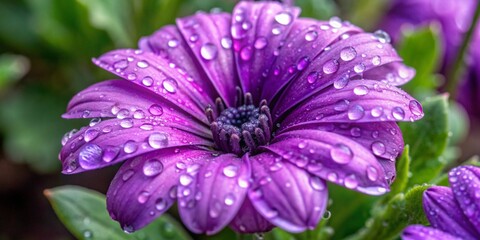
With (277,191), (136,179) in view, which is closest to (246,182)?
(277,191)

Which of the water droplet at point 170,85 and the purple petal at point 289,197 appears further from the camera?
the water droplet at point 170,85

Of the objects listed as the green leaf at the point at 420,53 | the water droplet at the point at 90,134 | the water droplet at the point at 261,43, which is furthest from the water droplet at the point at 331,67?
the green leaf at the point at 420,53

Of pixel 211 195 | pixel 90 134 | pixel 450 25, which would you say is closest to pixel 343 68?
pixel 211 195

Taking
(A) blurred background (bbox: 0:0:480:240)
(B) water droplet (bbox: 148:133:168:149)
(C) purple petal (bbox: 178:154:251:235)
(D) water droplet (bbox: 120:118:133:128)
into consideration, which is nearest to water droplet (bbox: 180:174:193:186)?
(C) purple petal (bbox: 178:154:251:235)

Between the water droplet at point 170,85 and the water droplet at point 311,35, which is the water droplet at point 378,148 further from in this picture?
the water droplet at point 170,85

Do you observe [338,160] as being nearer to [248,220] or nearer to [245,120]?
[248,220]

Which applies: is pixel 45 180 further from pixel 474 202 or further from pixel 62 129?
pixel 474 202
